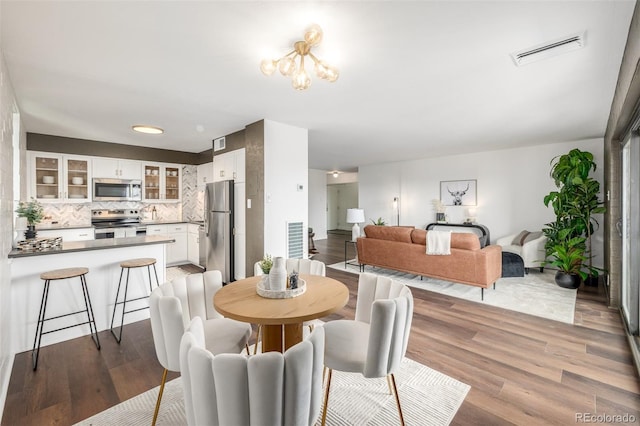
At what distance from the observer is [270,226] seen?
3.95 metres

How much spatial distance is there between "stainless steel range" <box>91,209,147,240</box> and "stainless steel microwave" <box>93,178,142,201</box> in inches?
12.0

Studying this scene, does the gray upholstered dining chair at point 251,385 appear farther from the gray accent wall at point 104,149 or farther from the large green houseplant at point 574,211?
the gray accent wall at point 104,149

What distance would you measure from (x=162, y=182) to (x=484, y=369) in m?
6.25

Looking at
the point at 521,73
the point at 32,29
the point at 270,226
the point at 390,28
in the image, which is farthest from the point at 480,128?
the point at 32,29

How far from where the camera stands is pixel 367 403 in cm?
185

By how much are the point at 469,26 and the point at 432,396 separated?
2.50m

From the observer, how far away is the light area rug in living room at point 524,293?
11.1ft

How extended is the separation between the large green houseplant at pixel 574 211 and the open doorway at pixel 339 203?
27.1 feet

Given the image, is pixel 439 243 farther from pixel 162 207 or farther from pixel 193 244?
pixel 162 207

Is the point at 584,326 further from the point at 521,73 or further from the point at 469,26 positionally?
the point at 469,26

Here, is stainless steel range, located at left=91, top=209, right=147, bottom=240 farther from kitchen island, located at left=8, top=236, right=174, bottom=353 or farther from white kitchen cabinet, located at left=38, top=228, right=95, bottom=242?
kitchen island, located at left=8, top=236, right=174, bottom=353

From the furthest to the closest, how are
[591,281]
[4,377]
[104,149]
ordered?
[104,149]
[591,281]
[4,377]

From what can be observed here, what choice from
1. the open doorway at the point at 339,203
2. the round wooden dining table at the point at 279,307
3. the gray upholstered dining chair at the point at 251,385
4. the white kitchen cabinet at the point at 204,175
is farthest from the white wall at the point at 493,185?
the gray upholstered dining chair at the point at 251,385

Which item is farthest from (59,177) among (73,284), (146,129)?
(73,284)
